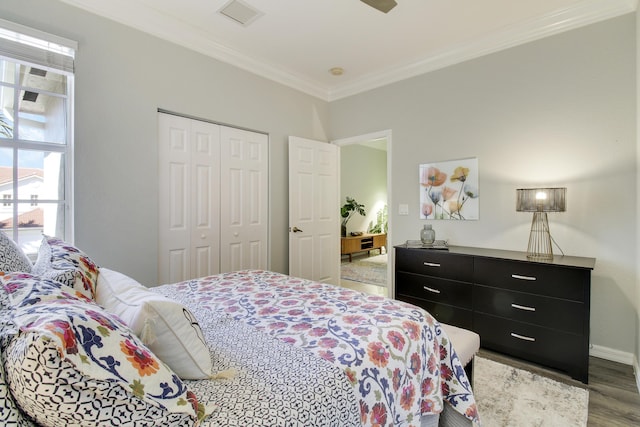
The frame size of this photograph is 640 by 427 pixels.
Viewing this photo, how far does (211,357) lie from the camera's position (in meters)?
1.09

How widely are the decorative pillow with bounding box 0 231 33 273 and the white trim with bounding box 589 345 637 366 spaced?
3764 mm

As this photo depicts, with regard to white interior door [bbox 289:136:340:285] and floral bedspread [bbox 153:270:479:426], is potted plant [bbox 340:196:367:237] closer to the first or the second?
white interior door [bbox 289:136:340:285]

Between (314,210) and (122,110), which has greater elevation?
(122,110)

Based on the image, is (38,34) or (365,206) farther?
(365,206)

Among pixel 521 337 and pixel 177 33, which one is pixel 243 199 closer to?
pixel 177 33

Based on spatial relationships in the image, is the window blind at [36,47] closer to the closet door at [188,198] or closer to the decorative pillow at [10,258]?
the closet door at [188,198]

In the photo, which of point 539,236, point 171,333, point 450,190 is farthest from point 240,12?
point 539,236

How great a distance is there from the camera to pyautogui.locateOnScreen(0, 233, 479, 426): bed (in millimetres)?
599

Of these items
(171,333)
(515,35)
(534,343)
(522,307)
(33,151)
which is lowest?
(534,343)

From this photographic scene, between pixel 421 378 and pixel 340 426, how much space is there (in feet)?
Answer: 1.71

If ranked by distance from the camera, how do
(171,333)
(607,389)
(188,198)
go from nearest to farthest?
(171,333) → (607,389) → (188,198)

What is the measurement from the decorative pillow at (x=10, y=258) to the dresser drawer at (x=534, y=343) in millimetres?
2950

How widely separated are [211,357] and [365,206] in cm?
686

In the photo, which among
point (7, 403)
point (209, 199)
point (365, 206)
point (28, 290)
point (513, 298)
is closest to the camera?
point (7, 403)
